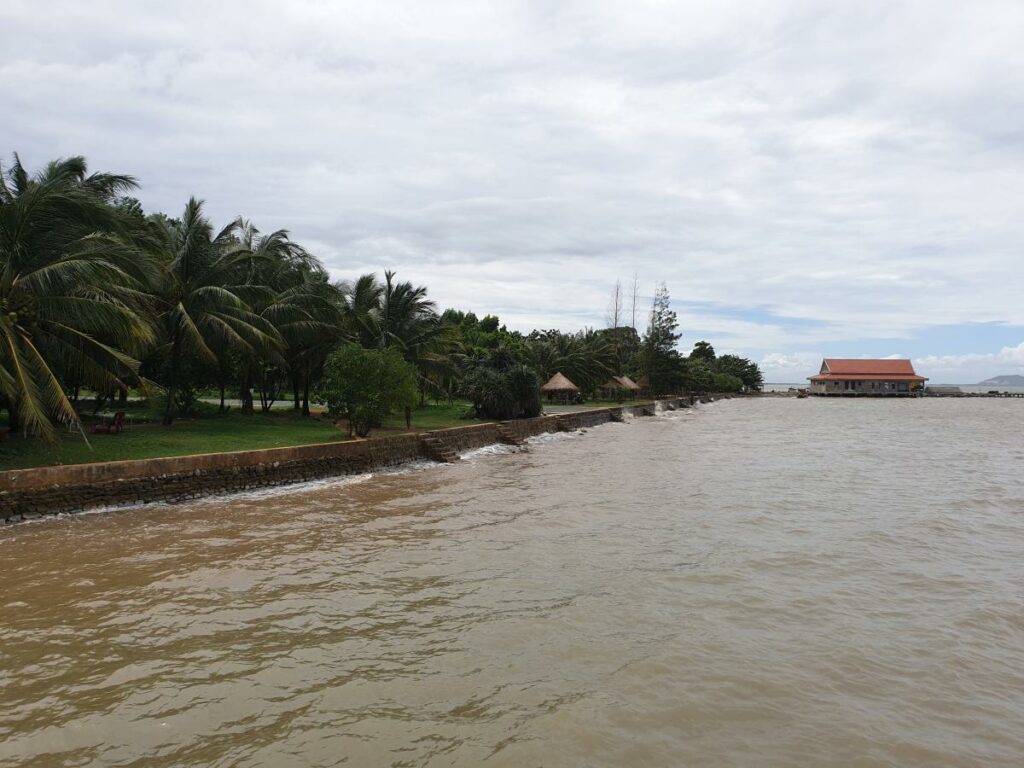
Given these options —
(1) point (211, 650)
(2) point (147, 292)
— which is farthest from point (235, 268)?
(1) point (211, 650)

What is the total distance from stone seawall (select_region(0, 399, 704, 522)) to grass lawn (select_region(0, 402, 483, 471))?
36.2 inches

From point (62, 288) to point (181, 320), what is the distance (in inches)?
202

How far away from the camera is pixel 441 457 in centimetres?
1886

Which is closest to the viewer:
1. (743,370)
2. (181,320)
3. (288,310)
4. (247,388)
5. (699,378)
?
(181,320)

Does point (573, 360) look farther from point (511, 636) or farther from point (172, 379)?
point (511, 636)

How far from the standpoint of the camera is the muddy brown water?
13.7 ft

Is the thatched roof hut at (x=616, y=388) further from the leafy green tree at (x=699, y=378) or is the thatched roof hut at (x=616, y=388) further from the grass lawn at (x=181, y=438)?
the grass lawn at (x=181, y=438)

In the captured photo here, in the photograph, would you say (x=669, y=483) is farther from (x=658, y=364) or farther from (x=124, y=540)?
(x=658, y=364)

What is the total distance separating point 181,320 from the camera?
17.1 meters

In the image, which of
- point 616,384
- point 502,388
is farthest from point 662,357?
point 502,388

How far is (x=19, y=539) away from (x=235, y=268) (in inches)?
485

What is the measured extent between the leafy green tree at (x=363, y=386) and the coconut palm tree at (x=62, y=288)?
17.0 ft

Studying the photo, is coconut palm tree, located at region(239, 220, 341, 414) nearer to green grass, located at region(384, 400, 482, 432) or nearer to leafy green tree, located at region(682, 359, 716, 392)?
green grass, located at region(384, 400, 482, 432)

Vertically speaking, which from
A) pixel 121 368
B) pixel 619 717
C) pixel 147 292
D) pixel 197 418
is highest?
pixel 147 292
